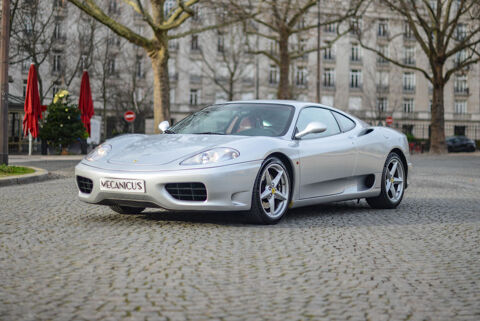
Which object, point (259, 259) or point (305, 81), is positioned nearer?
point (259, 259)

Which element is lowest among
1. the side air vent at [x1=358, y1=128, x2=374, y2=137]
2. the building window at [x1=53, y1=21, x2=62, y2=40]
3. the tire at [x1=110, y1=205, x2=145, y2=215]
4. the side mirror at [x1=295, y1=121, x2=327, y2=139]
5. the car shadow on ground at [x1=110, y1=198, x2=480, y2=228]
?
the car shadow on ground at [x1=110, y1=198, x2=480, y2=228]

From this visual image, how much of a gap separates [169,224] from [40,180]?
7607 mm

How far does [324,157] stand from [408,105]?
65553 millimetres

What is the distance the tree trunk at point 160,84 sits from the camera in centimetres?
2192

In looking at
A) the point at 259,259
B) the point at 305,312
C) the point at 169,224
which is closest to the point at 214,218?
the point at 169,224

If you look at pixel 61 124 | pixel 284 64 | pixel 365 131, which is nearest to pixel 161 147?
pixel 365 131

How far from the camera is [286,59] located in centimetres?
3278

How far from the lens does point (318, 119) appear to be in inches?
293

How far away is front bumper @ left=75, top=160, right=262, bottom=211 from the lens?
5781 millimetres

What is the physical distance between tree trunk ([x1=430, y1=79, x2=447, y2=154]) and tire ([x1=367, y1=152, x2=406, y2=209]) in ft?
97.5

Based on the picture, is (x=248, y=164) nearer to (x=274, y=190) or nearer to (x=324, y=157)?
(x=274, y=190)

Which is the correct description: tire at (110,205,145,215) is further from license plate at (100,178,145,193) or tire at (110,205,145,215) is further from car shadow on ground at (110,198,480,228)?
license plate at (100,178,145,193)

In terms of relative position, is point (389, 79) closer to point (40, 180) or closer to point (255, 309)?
point (40, 180)

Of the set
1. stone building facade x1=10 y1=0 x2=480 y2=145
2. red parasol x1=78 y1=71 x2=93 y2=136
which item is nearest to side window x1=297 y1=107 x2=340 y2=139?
red parasol x1=78 y1=71 x2=93 y2=136
